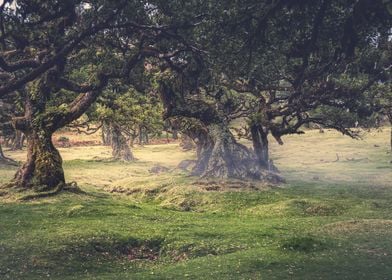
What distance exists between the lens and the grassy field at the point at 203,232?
19438mm

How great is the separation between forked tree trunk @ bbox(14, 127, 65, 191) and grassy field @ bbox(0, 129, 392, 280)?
6.25 ft

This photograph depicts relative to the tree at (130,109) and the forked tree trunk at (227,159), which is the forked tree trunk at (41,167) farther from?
the forked tree trunk at (227,159)

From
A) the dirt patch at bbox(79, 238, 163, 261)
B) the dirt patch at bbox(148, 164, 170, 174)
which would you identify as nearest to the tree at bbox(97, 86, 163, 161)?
the dirt patch at bbox(148, 164, 170, 174)

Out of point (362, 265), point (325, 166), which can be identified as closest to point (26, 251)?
point (362, 265)

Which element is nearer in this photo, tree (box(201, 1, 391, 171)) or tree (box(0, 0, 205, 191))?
tree (box(201, 1, 391, 171))

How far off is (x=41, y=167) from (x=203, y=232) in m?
14.9

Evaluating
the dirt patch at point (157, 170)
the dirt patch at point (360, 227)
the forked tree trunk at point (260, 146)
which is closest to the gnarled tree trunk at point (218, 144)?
the forked tree trunk at point (260, 146)

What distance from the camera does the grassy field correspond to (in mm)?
19438

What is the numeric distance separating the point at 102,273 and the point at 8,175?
1298 inches

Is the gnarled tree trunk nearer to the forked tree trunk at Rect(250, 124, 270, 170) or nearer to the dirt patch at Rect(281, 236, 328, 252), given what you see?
the forked tree trunk at Rect(250, 124, 270, 170)

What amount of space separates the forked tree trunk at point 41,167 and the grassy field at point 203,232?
1.90 metres

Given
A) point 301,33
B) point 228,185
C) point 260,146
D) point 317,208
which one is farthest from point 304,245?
point 260,146

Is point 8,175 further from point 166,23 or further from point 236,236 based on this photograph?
point 236,236

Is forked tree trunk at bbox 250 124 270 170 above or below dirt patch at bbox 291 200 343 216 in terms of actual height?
above
